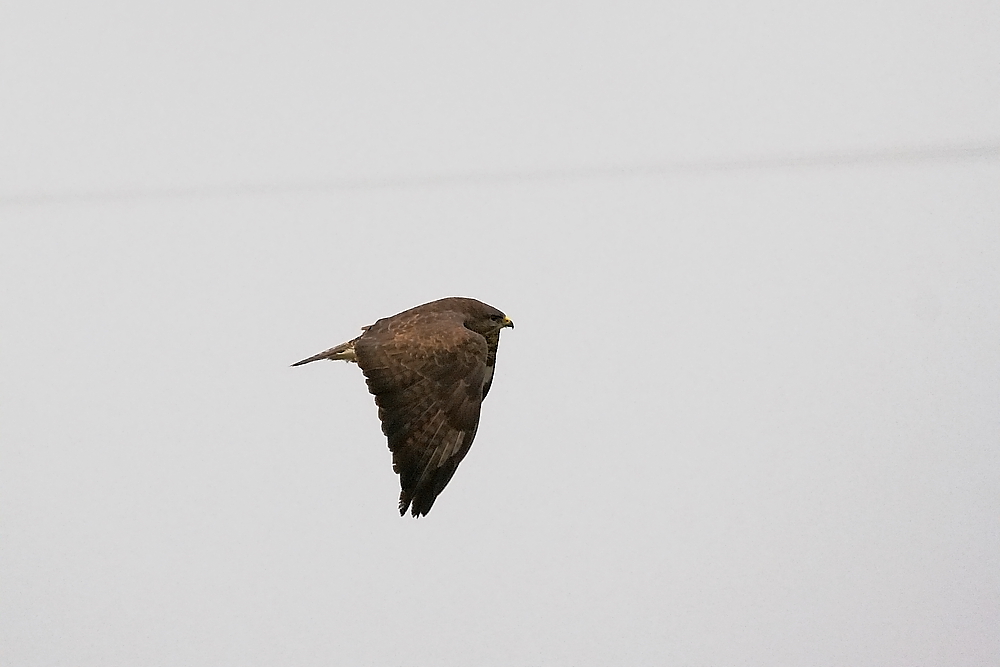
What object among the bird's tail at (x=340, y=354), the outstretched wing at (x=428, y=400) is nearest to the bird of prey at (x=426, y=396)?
the outstretched wing at (x=428, y=400)

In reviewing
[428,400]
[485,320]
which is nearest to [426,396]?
[428,400]

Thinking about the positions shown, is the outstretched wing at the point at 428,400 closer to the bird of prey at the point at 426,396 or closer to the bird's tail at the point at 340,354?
the bird of prey at the point at 426,396

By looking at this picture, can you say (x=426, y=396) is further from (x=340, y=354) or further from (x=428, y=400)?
(x=340, y=354)

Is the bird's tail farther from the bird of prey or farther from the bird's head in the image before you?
the bird's head

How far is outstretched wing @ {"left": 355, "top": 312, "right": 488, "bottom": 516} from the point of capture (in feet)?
5.94

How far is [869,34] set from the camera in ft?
7.21

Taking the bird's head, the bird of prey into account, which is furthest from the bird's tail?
the bird's head

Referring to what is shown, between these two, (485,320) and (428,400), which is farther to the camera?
(485,320)

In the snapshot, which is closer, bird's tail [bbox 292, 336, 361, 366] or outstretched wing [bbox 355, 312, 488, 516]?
outstretched wing [bbox 355, 312, 488, 516]

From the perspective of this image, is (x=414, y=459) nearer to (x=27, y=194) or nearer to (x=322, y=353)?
(x=322, y=353)

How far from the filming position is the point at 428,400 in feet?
5.97

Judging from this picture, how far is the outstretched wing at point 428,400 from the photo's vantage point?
1.81 m

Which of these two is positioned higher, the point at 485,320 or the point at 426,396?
the point at 485,320

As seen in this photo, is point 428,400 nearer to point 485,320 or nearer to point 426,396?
point 426,396
